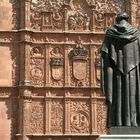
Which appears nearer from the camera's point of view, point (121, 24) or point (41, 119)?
point (121, 24)

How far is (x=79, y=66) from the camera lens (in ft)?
61.0

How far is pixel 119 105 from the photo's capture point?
5.38 m

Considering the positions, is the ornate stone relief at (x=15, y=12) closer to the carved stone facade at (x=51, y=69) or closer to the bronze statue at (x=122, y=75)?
the carved stone facade at (x=51, y=69)

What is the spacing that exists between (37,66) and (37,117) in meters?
A: 1.91

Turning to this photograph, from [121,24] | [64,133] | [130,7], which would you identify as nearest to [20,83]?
[64,133]

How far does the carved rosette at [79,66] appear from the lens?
60.7ft

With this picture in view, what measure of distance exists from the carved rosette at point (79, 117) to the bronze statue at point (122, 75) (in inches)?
506

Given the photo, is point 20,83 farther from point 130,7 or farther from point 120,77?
point 120,77

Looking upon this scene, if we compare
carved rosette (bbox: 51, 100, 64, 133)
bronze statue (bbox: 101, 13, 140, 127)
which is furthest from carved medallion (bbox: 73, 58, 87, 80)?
bronze statue (bbox: 101, 13, 140, 127)

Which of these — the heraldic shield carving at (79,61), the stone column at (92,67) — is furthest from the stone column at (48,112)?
the stone column at (92,67)

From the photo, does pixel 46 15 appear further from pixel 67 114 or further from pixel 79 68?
pixel 67 114

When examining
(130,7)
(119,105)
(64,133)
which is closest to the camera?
(119,105)

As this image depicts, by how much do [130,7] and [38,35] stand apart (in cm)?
377

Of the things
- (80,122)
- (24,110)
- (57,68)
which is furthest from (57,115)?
(57,68)
